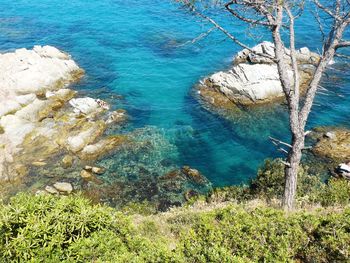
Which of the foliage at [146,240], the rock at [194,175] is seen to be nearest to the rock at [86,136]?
the rock at [194,175]

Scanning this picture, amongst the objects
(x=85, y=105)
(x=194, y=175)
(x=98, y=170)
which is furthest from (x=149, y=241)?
(x=85, y=105)

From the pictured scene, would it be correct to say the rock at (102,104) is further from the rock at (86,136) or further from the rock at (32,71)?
the rock at (32,71)

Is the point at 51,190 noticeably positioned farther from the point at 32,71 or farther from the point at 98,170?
the point at 32,71

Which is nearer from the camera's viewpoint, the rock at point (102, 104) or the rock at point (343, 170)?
the rock at point (343, 170)

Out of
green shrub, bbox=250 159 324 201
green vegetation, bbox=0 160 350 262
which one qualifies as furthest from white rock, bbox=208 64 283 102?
green vegetation, bbox=0 160 350 262

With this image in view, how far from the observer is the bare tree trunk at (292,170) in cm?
1642

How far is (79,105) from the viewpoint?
3559 cm

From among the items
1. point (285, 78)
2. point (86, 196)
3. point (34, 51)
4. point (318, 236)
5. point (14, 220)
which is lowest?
point (86, 196)

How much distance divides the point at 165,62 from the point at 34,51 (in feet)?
53.7

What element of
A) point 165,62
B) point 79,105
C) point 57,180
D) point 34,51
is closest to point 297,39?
point 165,62

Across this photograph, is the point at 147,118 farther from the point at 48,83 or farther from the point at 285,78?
the point at 285,78

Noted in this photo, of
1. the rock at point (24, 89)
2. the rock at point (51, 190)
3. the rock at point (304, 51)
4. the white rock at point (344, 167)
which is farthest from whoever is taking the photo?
the rock at point (304, 51)

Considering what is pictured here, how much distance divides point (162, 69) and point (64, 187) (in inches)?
896

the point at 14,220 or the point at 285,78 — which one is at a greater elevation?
the point at 285,78
